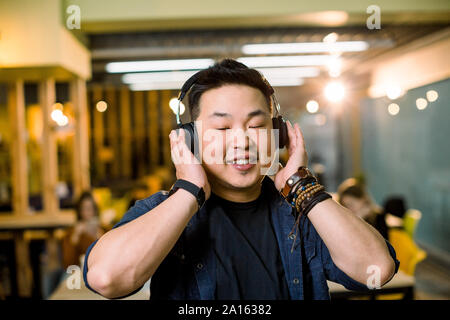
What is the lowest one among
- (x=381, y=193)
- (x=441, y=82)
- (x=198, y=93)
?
(x=381, y=193)

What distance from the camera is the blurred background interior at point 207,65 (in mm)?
3596

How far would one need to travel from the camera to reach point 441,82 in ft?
17.0

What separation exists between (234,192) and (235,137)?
0.60 ft

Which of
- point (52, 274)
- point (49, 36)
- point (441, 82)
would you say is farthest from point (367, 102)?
point (52, 274)

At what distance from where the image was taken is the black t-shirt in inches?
39.2

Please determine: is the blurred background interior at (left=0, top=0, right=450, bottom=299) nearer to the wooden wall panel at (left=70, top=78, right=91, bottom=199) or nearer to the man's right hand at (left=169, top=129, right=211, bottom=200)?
the wooden wall panel at (left=70, top=78, right=91, bottom=199)

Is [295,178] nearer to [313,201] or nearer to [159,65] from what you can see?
[313,201]

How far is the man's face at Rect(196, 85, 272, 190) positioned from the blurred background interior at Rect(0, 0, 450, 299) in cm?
21

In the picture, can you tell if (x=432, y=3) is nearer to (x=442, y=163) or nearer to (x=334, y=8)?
(x=334, y=8)

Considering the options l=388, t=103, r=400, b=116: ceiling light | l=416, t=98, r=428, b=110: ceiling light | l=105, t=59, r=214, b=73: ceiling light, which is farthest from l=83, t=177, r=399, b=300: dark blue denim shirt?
l=388, t=103, r=400, b=116: ceiling light

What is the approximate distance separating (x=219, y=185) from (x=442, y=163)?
5.26 m
